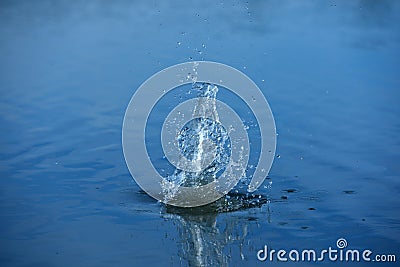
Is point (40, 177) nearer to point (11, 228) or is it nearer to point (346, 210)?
point (11, 228)

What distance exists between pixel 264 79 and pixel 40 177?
2.77 metres

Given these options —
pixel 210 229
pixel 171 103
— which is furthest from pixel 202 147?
pixel 171 103

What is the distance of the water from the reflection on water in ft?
0.04

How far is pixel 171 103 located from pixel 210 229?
2244mm

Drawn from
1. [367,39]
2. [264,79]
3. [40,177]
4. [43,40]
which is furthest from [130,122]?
[367,39]

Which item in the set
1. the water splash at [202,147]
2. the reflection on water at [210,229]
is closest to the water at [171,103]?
the reflection on water at [210,229]

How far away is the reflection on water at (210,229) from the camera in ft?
14.0

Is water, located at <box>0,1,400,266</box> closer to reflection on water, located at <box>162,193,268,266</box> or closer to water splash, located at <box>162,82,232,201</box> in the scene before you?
reflection on water, located at <box>162,193,268,266</box>

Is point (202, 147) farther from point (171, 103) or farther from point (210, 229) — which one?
point (171, 103)

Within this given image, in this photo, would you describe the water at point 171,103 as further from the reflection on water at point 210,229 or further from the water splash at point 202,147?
the water splash at point 202,147

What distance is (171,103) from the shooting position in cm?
664

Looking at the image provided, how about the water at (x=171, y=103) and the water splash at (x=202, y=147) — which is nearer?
the water at (x=171, y=103)

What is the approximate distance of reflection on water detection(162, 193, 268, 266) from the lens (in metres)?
4.25

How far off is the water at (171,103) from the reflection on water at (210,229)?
12mm
